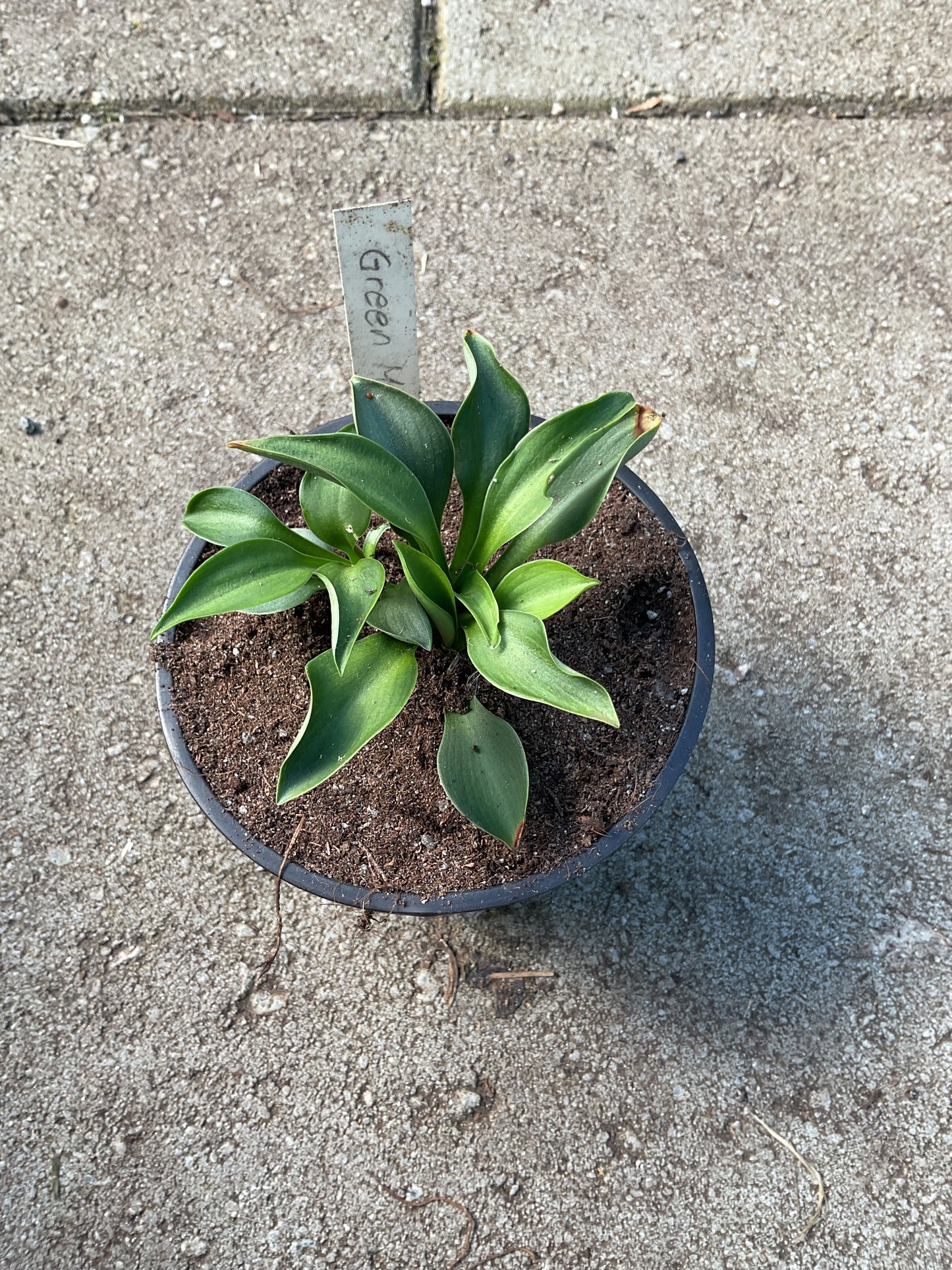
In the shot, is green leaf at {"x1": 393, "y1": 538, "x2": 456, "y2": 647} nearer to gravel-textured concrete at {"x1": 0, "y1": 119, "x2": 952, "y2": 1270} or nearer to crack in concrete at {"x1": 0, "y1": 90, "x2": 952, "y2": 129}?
gravel-textured concrete at {"x1": 0, "y1": 119, "x2": 952, "y2": 1270}

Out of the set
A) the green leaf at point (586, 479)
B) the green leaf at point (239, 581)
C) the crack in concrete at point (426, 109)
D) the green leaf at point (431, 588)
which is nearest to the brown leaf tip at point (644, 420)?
the green leaf at point (586, 479)

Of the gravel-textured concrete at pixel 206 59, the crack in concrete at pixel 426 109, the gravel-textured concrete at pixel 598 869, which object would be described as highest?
the gravel-textured concrete at pixel 206 59

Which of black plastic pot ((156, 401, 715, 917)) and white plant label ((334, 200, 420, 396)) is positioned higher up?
white plant label ((334, 200, 420, 396))

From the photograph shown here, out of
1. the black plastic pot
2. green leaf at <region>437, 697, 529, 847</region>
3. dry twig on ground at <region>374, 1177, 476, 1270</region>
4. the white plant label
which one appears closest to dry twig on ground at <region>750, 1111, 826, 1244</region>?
dry twig on ground at <region>374, 1177, 476, 1270</region>

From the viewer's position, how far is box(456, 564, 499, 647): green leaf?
0.96 metres

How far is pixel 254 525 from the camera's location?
3.32 feet

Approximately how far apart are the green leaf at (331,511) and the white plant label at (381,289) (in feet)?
0.56

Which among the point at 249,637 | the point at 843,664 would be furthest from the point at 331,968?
the point at 843,664

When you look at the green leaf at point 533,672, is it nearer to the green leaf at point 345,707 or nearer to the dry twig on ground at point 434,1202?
the green leaf at point 345,707

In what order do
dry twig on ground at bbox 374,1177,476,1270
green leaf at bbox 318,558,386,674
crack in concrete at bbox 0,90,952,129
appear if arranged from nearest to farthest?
green leaf at bbox 318,558,386,674 < dry twig on ground at bbox 374,1177,476,1270 < crack in concrete at bbox 0,90,952,129

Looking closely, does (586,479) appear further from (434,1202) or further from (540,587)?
(434,1202)

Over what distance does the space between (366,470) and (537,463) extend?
19 centimetres

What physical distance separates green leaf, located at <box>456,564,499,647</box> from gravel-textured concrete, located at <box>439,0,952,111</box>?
1319 millimetres

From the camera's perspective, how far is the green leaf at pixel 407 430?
3.31 feet
